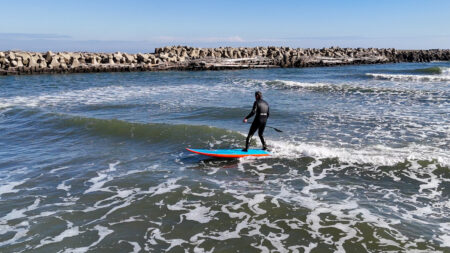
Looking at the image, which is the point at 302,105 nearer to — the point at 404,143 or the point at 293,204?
the point at 404,143

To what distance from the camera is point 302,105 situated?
1820 cm

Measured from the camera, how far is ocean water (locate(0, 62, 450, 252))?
231 inches

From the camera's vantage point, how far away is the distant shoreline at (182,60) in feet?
128

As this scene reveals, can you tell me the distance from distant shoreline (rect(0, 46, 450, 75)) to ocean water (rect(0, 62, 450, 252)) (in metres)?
24.6

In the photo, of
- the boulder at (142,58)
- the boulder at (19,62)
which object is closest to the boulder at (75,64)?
the boulder at (19,62)

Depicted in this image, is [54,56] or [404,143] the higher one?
[54,56]

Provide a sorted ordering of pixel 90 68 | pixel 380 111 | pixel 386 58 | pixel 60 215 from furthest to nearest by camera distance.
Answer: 1. pixel 386 58
2. pixel 90 68
3. pixel 380 111
4. pixel 60 215

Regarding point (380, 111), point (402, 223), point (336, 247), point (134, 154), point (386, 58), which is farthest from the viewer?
point (386, 58)

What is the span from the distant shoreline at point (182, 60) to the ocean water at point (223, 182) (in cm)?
2458

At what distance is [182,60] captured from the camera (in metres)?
46.0

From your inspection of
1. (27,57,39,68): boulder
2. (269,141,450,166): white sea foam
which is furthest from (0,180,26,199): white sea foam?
(27,57,39,68): boulder

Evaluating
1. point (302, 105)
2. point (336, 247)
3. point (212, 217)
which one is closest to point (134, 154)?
A: point (212, 217)

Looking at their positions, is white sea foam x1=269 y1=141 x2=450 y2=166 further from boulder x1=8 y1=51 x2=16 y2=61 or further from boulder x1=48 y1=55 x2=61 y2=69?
boulder x1=8 y1=51 x2=16 y2=61

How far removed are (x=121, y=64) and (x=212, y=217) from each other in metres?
38.1
